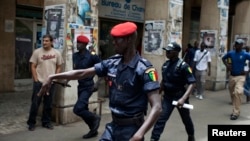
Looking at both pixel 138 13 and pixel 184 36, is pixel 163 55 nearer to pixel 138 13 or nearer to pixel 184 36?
pixel 138 13

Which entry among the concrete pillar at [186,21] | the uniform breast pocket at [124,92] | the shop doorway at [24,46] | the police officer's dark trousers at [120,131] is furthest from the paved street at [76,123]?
the concrete pillar at [186,21]

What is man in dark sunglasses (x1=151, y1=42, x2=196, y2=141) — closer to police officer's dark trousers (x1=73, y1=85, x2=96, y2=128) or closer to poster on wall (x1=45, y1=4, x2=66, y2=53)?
police officer's dark trousers (x1=73, y1=85, x2=96, y2=128)

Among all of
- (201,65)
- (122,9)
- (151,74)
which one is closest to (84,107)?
(151,74)

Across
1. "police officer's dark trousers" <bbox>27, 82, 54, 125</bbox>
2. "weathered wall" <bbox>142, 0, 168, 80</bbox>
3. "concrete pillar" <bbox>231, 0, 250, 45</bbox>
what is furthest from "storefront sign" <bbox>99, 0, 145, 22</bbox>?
"police officer's dark trousers" <bbox>27, 82, 54, 125</bbox>

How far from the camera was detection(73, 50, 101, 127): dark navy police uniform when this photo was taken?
19.6ft

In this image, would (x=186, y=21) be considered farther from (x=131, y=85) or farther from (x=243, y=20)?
(x=131, y=85)

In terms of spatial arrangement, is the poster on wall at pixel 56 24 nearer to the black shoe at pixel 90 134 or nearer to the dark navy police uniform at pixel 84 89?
the dark navy police uniform at pixel 84 89

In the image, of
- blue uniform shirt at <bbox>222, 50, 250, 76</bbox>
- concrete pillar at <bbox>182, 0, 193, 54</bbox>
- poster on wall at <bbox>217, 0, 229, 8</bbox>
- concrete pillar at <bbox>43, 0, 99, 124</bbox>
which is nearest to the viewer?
concrete pillar at <bbox>43, 0, 99, 124</bbox>

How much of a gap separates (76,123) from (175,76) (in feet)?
8.30

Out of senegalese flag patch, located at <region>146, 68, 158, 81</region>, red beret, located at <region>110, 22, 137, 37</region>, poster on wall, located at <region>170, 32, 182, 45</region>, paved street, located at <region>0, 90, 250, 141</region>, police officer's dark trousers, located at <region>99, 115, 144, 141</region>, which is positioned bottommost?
paved street, located at <region>0, 90, 250, 141</region>

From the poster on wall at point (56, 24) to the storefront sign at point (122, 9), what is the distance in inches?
210

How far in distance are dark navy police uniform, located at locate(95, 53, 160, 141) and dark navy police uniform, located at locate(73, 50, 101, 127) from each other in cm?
267

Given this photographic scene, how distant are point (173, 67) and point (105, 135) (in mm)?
2478

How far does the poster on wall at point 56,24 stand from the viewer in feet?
23.0
